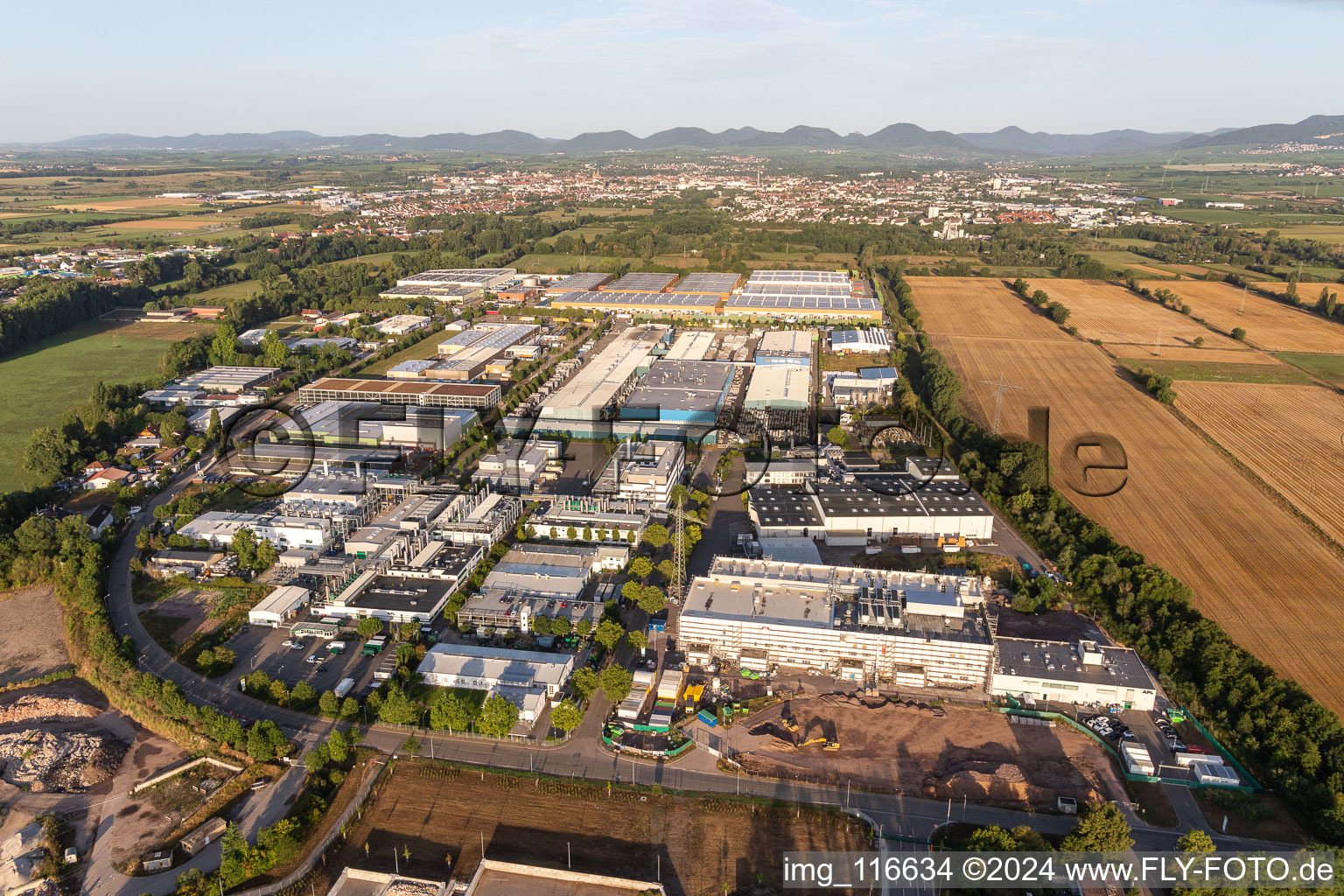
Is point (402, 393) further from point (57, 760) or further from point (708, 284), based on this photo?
point (708, 284)

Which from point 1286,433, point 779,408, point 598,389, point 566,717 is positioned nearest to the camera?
point 566,717

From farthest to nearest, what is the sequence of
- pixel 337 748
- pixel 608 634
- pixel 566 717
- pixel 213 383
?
pixel 213 383, pixel 608 634, pixel 566 717, pixel 337 748

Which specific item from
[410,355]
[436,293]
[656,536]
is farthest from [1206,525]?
[436,293]

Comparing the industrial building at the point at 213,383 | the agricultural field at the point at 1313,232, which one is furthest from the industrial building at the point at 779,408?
the agricultural field at the point at 1313,232


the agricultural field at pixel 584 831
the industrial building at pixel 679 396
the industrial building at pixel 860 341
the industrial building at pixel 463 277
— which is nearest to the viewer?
the agricultural field at pixel 584 831

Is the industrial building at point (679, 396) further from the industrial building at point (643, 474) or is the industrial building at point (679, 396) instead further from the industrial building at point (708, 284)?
the industrial building at point (708, 284)

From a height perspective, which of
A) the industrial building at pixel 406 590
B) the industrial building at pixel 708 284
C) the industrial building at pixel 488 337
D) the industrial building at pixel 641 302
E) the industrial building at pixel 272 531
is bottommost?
the industrial building at pixel 406 590

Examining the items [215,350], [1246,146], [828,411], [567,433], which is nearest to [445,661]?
[567,433]
